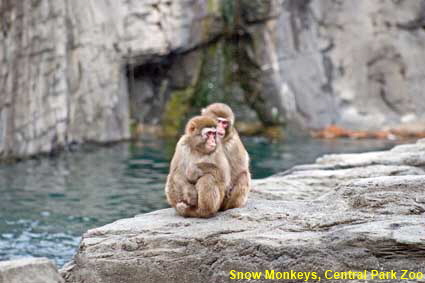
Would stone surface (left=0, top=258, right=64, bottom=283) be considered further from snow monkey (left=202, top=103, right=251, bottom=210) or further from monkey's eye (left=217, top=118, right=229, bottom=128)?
monkey's eye (left=217, top=118, right=229, bottom=128)

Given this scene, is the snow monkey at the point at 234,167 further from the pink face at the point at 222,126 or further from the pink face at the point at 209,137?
the pink face at the point at 209,137

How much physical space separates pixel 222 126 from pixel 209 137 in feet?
1.31

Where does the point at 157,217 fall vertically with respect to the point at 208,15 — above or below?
below

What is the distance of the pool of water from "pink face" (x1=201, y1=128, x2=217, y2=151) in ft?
8.73

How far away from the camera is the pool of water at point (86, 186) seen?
320 inches

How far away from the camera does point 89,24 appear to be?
14938 mm

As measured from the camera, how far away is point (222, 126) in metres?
5.40

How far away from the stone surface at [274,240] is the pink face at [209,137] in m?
0.51

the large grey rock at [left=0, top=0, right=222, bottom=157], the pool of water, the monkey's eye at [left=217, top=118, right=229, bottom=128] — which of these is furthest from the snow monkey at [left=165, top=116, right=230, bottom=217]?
the large grey rock at [left=0, top=0, right=222, bottom=157]

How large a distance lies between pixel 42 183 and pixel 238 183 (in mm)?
6247

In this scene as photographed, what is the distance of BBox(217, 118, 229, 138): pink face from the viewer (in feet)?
17.0

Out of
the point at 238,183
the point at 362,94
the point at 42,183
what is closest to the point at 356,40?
the point at 362,94

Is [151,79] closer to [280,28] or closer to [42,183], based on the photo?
[280,28]

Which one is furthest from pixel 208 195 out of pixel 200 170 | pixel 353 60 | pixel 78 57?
pixel 353 60
